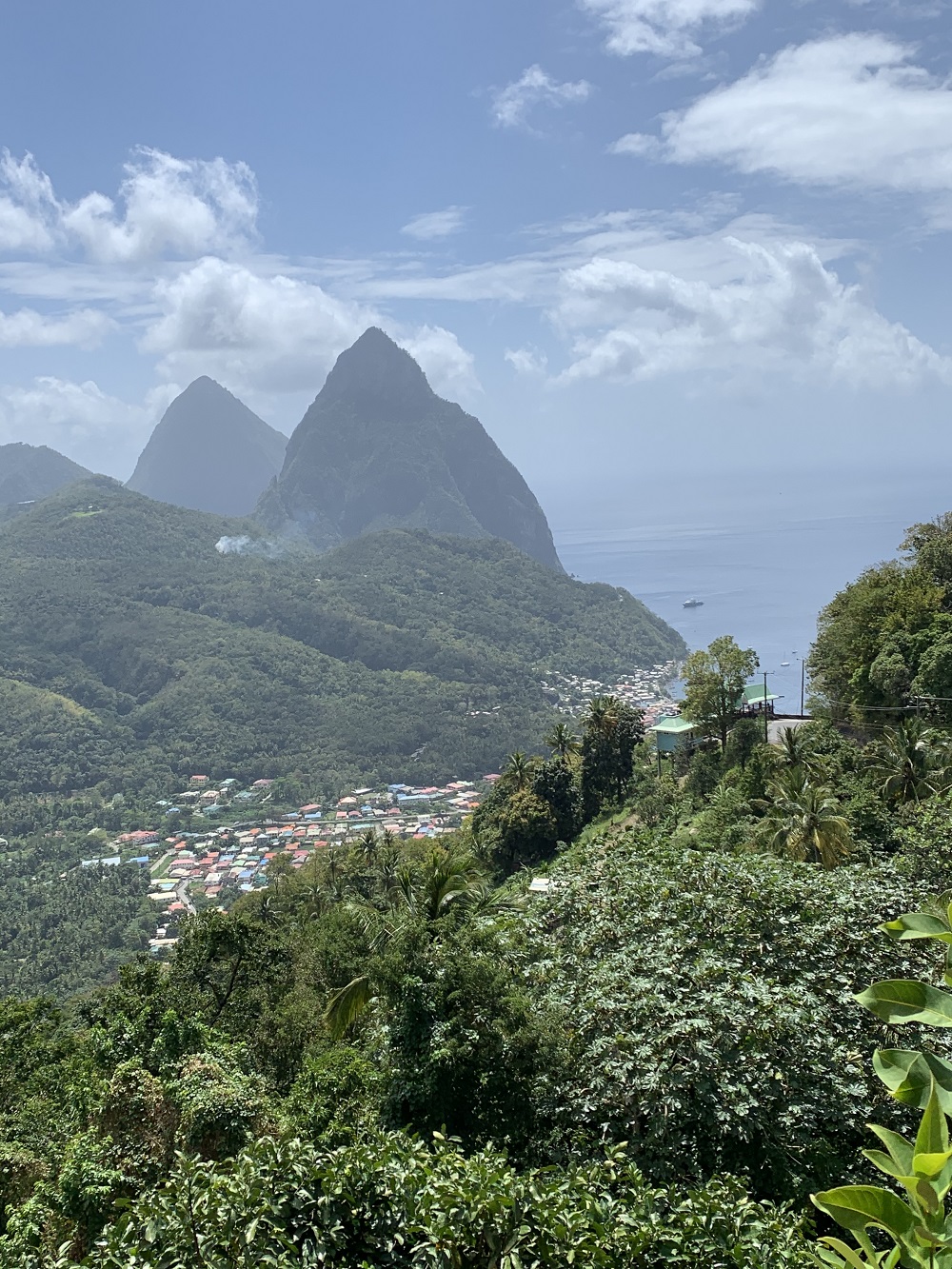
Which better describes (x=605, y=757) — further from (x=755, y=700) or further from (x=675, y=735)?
(x=755, y=700)

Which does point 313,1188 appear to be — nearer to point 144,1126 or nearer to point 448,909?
point 144,1126

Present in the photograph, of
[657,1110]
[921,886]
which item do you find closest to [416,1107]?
[657,1110]

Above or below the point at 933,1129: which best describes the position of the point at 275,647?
above

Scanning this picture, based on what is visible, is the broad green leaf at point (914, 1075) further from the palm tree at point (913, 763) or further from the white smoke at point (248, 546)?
the white smoke at point (248, 546)

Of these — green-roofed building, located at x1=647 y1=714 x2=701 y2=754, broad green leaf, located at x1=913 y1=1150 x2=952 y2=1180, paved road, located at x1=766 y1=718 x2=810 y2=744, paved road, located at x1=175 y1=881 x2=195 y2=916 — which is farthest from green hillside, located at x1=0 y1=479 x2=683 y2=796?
broad green leaf, located at x1=913 y1=1150 x2=952 y2=1180

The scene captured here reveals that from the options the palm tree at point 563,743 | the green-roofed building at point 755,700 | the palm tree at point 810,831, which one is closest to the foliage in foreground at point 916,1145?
the palm tree at point 810,831

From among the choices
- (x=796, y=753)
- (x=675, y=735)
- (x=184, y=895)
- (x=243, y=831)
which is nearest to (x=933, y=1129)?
(x=796, y=753)
